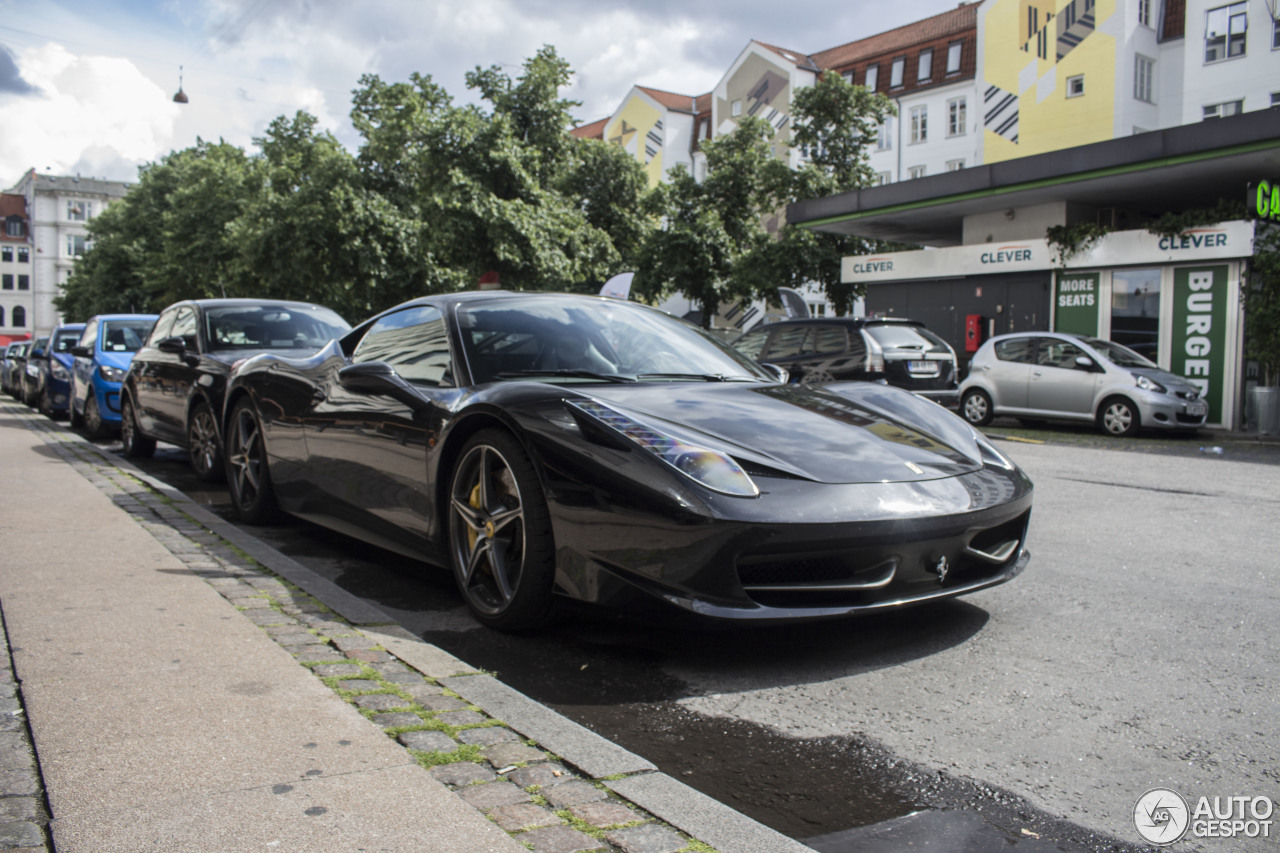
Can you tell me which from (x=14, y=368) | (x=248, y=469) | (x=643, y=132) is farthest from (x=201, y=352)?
(x=643, y=132)

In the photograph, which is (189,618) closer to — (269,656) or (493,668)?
(269,656)

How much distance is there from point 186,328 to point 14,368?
1858 cm

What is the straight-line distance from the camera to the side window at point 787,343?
1449 cm

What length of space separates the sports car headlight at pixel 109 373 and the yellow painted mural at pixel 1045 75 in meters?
34.5

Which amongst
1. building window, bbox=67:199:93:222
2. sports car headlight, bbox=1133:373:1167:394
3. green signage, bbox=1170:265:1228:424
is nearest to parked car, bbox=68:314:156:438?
sports car headlight, bbox=1133:373:1167:394

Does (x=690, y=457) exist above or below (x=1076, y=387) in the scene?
below

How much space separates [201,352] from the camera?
8.40 m

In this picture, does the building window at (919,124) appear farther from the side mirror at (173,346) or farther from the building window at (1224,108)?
the side mirror at (173,346)

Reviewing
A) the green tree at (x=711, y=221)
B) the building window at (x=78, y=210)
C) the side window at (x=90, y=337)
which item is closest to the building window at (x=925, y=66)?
the green tree at (x=711, y=221)

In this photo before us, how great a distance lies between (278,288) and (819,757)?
27.3 m

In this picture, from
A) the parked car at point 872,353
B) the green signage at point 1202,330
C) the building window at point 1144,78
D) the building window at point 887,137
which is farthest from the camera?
Result: the building window at point 887,137

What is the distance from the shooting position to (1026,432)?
49.5ft

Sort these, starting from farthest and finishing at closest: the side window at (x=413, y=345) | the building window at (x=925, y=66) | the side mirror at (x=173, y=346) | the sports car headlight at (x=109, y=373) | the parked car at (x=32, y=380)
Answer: the building window at (x=925, y=66)
the parked car at (x=32, y=380)
the sports car headlight at (x=109, y=373)
the side mirror at (x=173, y=346)
the side window at (x=413, y=345)

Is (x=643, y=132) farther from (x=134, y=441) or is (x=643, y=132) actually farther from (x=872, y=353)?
(x=134, y=441)
